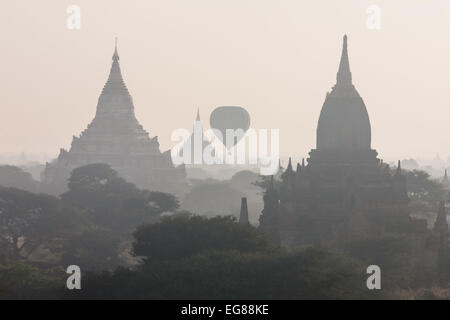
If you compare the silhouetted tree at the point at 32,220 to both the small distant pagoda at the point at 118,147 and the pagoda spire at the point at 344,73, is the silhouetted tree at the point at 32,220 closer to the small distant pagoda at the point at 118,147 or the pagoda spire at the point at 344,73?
the pagoda spire at the point at 344,73

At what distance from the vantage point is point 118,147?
167 meters

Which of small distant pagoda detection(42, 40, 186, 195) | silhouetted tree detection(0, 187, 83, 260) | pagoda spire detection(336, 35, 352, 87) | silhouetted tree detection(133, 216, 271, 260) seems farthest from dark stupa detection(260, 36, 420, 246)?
small distant pagoda detection(42, 40, 186, 195)

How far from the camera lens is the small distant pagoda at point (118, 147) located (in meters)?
166

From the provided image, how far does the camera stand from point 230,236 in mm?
58750

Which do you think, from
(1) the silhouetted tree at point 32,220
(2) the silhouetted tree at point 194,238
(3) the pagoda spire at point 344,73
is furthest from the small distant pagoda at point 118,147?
(2) the silhouetted tree at point 194,238

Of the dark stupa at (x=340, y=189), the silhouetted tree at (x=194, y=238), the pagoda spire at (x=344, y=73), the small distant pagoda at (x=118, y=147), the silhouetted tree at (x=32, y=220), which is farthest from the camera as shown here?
the small distant pagoda at (x=118, y=147)

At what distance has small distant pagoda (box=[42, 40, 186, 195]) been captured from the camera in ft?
545

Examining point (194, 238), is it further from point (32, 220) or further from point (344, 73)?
point (32, 220)

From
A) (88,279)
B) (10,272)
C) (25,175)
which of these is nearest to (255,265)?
(88,279)

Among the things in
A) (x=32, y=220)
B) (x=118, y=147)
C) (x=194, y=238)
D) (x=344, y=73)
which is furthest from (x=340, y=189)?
(x=118, y=147)

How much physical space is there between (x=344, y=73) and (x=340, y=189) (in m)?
10.8

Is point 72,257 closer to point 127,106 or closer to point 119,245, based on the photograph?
point 119,245

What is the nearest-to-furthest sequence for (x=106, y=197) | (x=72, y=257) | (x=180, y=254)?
(x=180, y=254) < (x=72, y=257) < (x=106, y=197)
